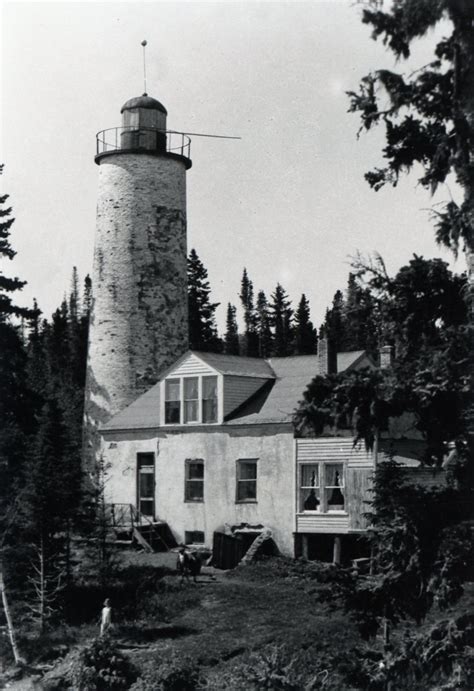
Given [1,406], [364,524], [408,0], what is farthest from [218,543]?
[408,0]

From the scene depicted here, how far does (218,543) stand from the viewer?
30.8 metres

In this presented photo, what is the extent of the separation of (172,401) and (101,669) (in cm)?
1485

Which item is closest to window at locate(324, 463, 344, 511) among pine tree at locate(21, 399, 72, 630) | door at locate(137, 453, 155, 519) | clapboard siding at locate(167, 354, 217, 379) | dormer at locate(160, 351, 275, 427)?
dormer at locate(160, 351, 275, 427)

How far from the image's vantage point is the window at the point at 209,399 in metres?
33.1

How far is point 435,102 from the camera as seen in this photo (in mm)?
12797

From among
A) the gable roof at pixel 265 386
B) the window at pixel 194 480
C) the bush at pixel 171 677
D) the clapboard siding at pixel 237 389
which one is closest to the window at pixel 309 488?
the gable roof at pixel 265 386

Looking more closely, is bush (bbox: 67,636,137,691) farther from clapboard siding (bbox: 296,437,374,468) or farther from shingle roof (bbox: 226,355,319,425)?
shingle roof (bbox: 226,355,319,425)

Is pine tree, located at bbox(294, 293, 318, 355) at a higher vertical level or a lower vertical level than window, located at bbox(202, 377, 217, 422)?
higher

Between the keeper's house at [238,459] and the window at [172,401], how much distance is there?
0.12 feet

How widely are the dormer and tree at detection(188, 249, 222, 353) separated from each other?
30.0 m

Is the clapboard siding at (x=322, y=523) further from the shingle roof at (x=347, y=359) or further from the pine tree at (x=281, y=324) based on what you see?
the pine tree at (x=281, y=324)

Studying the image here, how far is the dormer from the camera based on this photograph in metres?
32.8

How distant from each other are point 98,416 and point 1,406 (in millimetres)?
11550

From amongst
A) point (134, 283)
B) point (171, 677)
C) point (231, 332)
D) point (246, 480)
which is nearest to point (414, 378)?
point (171, 677)
